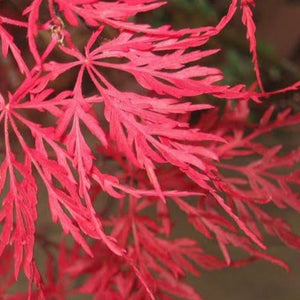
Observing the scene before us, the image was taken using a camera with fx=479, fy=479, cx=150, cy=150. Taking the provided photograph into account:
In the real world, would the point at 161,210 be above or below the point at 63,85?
below

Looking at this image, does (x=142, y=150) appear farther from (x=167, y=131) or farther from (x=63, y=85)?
(x=63, y=85)

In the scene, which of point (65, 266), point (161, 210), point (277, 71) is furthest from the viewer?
point (277, 71)

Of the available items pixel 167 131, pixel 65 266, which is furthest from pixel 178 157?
pixel 65 266

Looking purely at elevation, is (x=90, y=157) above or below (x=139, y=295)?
above

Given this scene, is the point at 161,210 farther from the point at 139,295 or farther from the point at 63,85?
the point at 63,85

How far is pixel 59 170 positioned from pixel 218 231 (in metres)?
0.37

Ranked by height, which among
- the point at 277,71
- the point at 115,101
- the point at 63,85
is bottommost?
the point at 277,71

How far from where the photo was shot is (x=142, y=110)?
0.48m

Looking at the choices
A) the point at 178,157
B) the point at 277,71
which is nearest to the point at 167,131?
the point at 178,157

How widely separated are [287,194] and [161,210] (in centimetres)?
A: 24

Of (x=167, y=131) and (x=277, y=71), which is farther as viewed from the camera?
(x=277, y=71)

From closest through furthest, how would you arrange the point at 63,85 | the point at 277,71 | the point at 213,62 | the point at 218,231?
the point at 218,231, the point at 63,85, the point at 277,71, the point at 213,62

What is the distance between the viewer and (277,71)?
1660 mm

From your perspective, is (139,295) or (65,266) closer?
(139,295)
